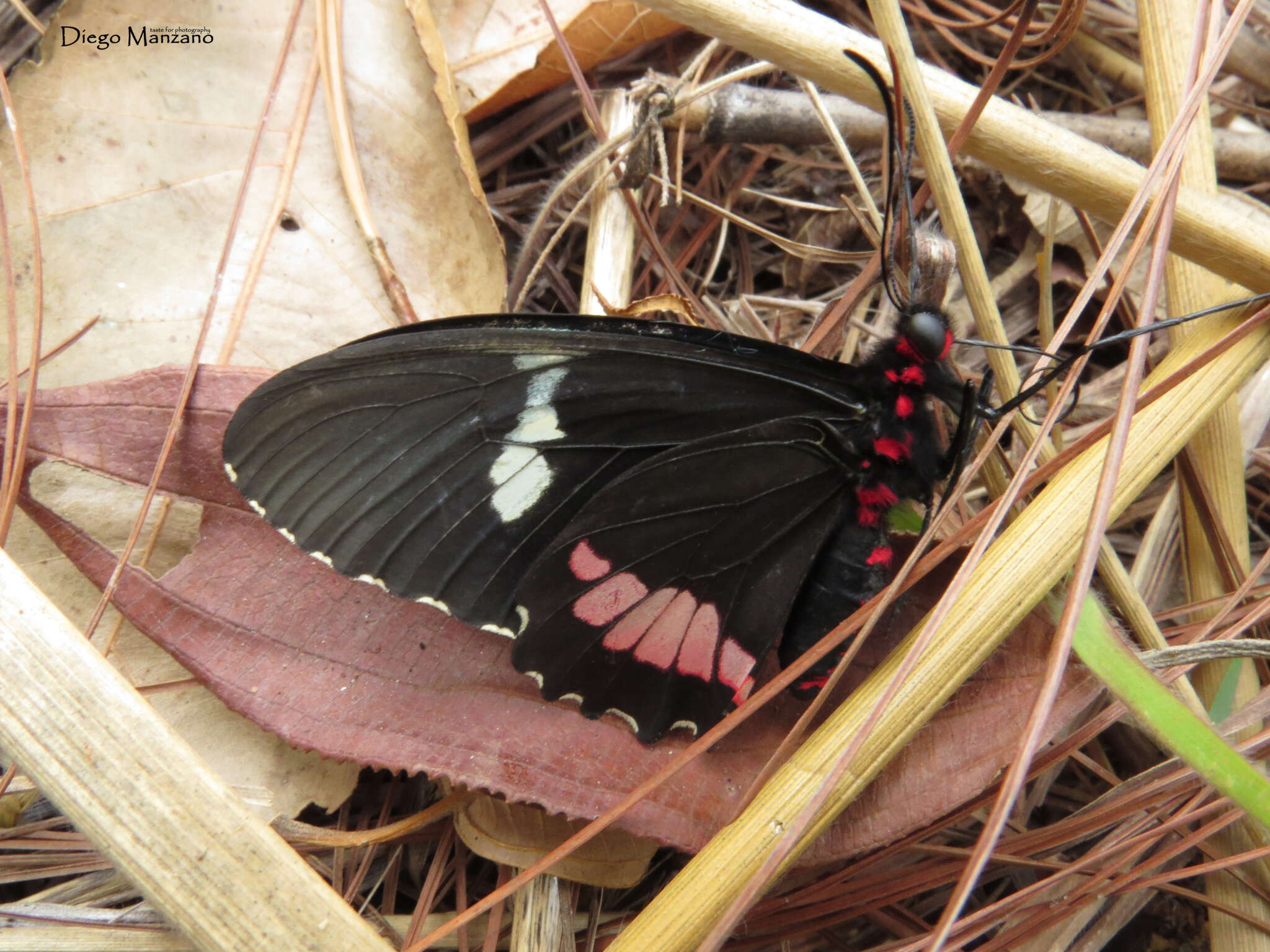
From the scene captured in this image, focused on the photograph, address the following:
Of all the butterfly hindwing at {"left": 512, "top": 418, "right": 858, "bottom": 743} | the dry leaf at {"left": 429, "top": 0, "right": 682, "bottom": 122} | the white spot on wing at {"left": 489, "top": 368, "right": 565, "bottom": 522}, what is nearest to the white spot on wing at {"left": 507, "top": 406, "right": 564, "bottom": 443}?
the white spot on wing at {"left": 489, "top": 368, "right": 565, "bottom": 522}

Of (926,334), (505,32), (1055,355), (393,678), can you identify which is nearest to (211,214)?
(505,32)

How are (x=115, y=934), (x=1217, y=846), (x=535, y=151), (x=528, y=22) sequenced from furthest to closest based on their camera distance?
(x=535, y=151) < (x=528, y=22) < (x=1217, y=846) < (x=115, y=934)

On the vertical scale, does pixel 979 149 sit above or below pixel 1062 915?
above

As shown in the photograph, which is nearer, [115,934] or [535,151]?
[115,934]

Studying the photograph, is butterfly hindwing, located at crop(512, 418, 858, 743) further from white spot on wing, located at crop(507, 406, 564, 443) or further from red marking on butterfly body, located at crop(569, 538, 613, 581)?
white spot on wing, located at crop(507, 406, 564, 443)

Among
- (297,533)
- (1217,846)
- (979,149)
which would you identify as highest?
(979,149)

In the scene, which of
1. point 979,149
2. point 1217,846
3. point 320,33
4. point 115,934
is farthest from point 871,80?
point 115,934

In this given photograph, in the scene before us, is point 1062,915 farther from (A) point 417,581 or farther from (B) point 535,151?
(B) point 535,151

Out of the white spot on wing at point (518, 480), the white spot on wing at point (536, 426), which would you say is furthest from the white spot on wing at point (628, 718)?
the white spot on wing at point (536, 426)
